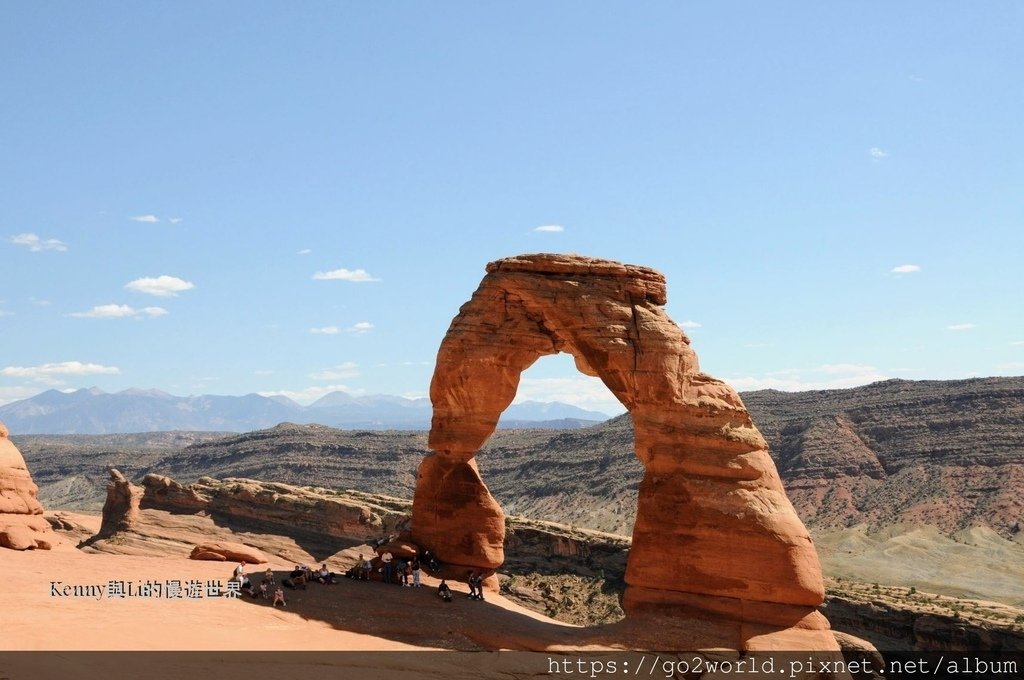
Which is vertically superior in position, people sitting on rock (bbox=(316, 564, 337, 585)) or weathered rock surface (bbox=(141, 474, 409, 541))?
people sitting on rock (bbox=(316, 564, 337, 585))

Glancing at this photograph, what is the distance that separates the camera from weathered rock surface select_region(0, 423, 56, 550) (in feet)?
96.6

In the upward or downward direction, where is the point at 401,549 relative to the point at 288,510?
upward

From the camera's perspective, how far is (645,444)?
26188 millimetres

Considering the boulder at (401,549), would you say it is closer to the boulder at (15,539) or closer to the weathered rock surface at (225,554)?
the weathered rock surface at (225,554)

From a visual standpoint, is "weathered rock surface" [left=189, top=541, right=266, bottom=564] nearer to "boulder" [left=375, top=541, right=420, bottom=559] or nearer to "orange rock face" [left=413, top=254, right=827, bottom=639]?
"boulder" [left=375, top=541, right=420, bottom=559]

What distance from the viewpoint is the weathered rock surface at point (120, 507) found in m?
45.4

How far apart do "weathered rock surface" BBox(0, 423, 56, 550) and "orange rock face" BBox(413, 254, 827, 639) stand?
12309 mm

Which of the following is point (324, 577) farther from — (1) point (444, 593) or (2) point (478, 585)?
(2) point (478, 585)

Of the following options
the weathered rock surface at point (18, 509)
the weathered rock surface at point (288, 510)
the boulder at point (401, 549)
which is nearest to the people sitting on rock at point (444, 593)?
the boulder at point (401, 549)

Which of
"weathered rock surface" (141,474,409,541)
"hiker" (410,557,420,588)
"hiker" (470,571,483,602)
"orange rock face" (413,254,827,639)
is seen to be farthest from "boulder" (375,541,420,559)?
"weathered rock surface" (141,474,409,541)

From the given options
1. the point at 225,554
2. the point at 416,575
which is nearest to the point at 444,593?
the point at 416,575

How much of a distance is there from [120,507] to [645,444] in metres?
31.4

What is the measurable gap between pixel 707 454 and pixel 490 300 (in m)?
8.35

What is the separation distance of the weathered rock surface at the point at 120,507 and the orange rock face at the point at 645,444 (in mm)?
21276
